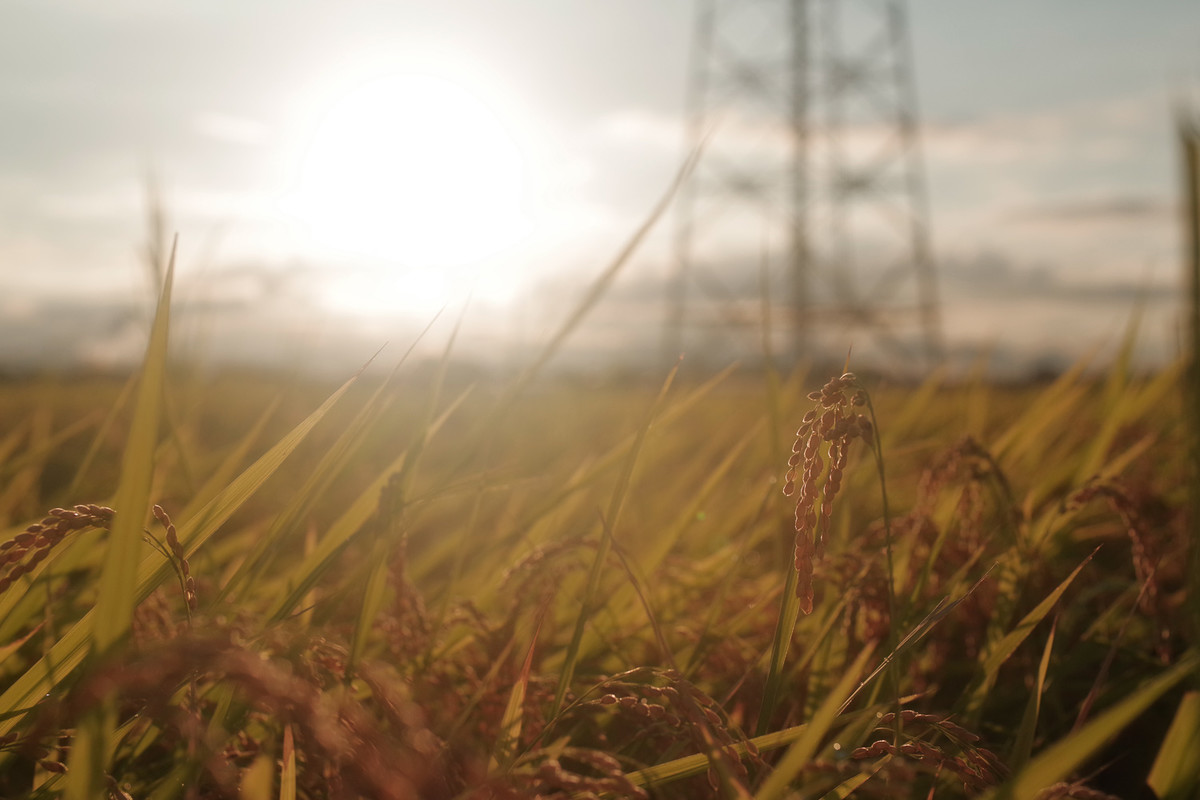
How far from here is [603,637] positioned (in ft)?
3.55

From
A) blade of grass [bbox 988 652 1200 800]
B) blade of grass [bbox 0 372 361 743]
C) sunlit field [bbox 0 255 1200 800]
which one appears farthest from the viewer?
blade of grass [bbox 0 372 361 743]

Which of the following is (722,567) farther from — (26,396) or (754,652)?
(26,396)

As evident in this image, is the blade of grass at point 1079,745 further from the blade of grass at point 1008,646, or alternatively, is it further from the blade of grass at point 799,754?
the blade of grass at point 1008,646

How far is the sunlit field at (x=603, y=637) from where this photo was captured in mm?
579

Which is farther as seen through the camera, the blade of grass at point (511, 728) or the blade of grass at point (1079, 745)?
the blade of grass at point (511, 728)

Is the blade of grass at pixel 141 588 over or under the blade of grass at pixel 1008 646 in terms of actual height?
over

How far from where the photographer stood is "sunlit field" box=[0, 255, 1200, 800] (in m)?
0.58

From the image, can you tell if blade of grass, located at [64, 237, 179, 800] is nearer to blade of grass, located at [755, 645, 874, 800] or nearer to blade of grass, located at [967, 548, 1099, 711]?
blade of grass, located at [755, 645, 874, 800]

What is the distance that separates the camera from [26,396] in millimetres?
4012

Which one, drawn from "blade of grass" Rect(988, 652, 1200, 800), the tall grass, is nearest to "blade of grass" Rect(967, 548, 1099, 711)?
the tall grass

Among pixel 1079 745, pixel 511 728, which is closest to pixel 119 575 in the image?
pixel 511 728

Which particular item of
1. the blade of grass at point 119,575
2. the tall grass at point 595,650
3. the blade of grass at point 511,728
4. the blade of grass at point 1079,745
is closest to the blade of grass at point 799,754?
the tall grass at point 595,650

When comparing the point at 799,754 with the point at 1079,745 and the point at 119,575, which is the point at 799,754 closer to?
the point at 1079,745

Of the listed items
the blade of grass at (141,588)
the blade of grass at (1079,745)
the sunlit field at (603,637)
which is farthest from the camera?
the blade of grass at (141,588)
